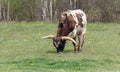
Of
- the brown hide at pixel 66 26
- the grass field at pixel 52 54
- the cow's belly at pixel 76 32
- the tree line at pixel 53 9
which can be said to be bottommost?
the tree line at pixel 53 9

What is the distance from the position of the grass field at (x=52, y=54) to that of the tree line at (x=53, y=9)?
927cm

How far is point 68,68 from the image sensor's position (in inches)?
518

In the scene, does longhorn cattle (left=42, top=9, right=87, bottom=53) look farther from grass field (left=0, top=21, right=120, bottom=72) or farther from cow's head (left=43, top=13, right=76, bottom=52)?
grass field (left=0, top=21, right=120, bottom=72)

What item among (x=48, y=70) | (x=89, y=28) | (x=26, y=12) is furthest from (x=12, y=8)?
(x=48, y=70)

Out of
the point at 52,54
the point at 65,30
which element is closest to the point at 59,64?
the point at 52,54

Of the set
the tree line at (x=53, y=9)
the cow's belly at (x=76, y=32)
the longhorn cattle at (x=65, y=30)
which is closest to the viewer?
the longhorn cattle at (x=65, y=30)

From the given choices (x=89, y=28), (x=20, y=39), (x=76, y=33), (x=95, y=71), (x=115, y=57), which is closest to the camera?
(x=95, y=71)

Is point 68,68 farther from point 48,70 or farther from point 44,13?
point 44,13

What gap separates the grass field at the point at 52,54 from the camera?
13297mm

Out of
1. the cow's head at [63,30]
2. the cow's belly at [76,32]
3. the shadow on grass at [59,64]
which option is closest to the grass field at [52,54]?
the shadow on grass at [59,64]

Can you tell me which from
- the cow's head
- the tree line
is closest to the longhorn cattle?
the cow's head

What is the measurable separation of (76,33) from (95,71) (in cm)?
486

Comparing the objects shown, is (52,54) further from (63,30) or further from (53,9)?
(53,9)

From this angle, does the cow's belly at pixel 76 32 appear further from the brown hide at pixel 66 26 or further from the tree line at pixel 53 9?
the tree line at pixel 53 9
